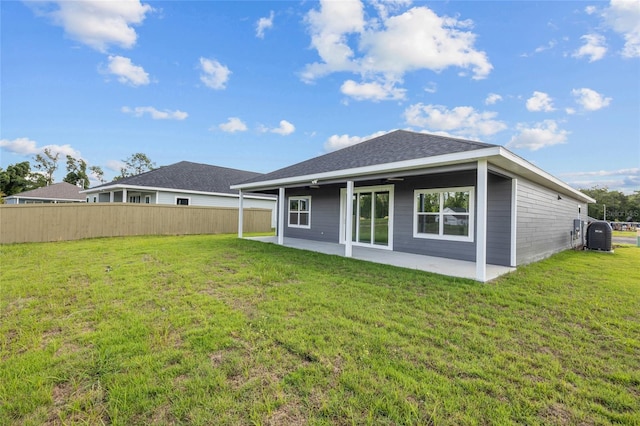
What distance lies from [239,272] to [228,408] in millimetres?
4053

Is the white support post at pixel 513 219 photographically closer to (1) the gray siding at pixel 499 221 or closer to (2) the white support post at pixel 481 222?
(1) the gray siding at pixel 499 221

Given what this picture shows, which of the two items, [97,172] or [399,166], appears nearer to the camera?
[399,166]

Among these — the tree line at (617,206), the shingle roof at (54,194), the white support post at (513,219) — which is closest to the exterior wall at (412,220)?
the white support post at (513,219)

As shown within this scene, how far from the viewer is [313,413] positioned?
1.93m

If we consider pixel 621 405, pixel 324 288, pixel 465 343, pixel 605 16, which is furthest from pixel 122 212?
pixel 605 16

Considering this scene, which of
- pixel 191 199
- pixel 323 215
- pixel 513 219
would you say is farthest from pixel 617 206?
pixel 191 199

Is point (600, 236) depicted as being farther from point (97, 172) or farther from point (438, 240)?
point (97, 172)

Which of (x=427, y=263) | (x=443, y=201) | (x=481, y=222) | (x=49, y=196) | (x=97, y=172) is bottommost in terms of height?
(x=427, y=263)

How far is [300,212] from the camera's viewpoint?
1279 centimetres

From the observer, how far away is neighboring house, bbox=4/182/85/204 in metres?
26.9

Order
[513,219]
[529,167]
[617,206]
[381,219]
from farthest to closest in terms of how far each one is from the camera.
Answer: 1. [617,206]
2. [381,219]
3. [513,219]
4. [529,167]

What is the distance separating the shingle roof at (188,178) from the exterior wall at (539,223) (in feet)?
49.5

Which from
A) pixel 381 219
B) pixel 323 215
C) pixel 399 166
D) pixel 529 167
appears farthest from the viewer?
pixel 323 215

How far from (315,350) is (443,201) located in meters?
6.51
